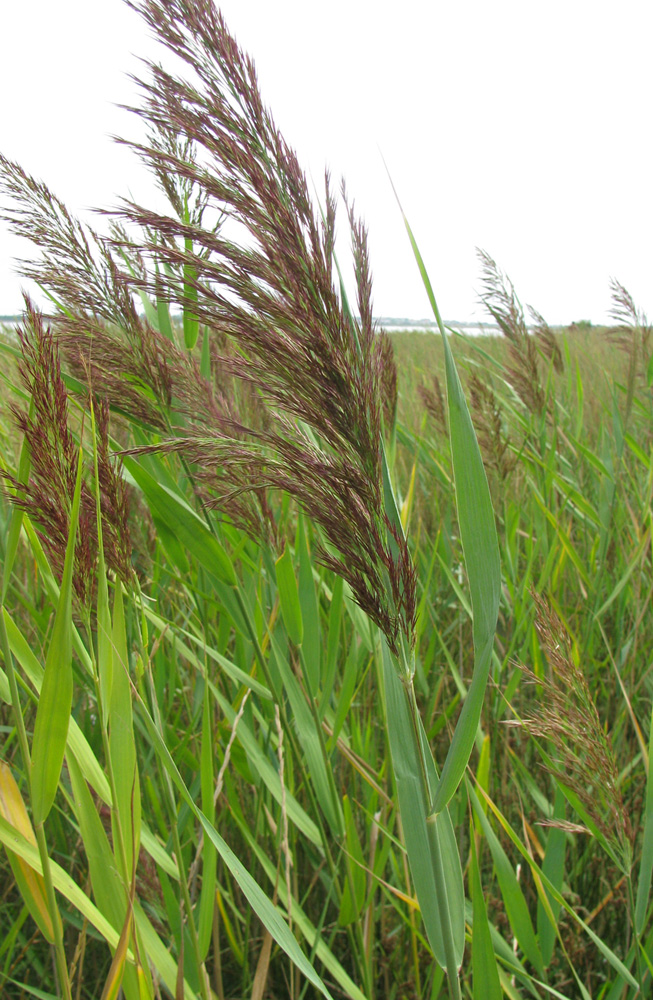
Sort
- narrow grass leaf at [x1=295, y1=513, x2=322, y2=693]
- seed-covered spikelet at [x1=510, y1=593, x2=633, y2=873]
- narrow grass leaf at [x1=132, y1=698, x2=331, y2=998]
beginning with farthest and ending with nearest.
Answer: narrow grass leaf at [x1=295, y1=513, x2=322, y2=693], seed-covered spikelet at [x1=510, y1=593, x2=633, y2=873], narrow grass leaf at [x1=132, y1=698, x2=331, y2=998]

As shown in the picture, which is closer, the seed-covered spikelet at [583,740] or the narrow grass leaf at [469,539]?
the narrow grass leaf at [469,539]

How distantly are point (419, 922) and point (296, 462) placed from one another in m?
0.95

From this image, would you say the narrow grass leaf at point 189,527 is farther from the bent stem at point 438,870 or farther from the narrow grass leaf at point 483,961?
the narrow grass leaf at point 483,961

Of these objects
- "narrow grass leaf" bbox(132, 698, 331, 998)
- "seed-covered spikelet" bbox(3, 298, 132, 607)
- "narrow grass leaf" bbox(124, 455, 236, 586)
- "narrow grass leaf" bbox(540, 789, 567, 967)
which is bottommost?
"narrow grass leaf" bbox(540, 789, 567, 967)

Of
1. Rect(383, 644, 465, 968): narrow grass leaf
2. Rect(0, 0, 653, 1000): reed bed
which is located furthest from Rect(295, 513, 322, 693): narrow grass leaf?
Rect(383, 644, 465, 968): narrow grass leaf

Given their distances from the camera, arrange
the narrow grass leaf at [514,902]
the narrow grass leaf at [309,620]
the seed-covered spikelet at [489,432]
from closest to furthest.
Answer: the narrow grass leaf at [514,902], the narrow grass leaf at [309,620], the seed-covered spikelet at [489,432]

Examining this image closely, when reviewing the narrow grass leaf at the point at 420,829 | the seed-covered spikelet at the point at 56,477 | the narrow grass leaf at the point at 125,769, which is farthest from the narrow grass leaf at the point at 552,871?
the seed-covered spikelet at the point at 56,477

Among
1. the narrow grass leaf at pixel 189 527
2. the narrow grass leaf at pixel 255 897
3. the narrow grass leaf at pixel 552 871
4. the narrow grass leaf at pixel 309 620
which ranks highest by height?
the narrow grass leaf at pixel 189 527

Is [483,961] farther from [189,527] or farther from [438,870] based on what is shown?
[189,527]

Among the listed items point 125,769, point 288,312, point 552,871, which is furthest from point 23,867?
point 552,871

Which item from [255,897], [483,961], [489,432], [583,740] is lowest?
[483,961]

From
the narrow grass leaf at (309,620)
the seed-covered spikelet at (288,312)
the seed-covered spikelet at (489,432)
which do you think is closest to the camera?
the seed-covered spikelet at (288,312)

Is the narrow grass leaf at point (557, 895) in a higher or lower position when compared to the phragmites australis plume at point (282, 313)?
lower

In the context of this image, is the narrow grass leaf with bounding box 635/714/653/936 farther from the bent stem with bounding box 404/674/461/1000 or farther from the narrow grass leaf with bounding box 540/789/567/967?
the bent stem with bounding box 404/674/461/1000
